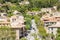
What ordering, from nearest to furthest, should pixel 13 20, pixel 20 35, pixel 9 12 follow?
pixel 20 35
pixel 13 20
pixel 9 12

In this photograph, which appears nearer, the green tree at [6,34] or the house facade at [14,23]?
the green tree at [6,34]

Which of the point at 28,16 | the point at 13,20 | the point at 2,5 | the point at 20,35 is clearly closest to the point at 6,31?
the point at 20,35

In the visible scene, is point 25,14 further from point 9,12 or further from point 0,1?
point 0,1

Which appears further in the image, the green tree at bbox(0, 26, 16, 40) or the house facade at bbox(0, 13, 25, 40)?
the house facade at bbox(0, 13, 25, 40)

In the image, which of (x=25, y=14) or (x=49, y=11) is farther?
(x=49, y=11)

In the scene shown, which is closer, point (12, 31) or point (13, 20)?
point (12, 31)

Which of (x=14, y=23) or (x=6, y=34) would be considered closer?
(x=6, y=34)

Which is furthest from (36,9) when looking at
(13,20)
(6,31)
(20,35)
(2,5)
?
(6,31)

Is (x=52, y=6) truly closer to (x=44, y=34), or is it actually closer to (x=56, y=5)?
(x=56, y=5)

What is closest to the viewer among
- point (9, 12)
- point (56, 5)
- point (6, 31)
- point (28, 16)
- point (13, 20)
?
point (6, 31)
